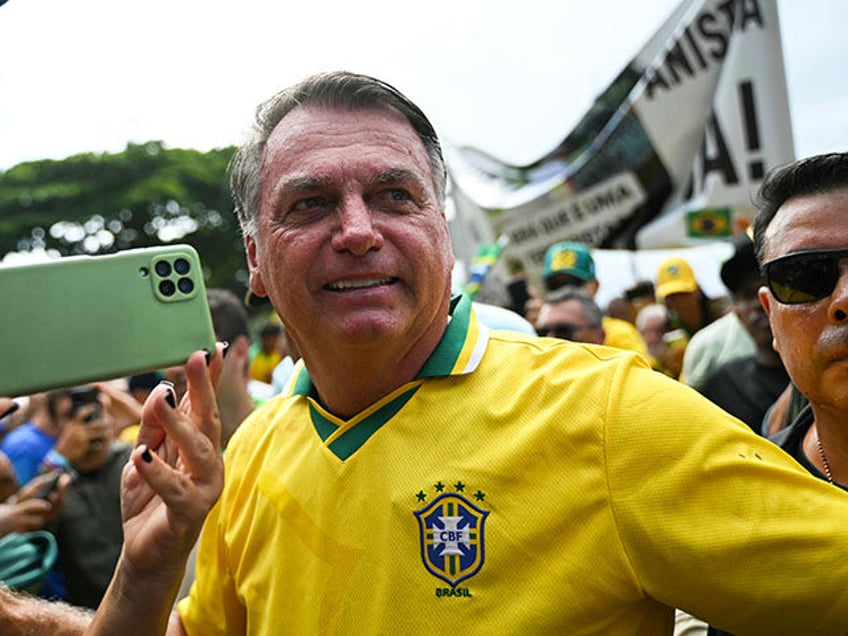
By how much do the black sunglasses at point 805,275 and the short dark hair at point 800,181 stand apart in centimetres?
15

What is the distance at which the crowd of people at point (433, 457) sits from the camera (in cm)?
145

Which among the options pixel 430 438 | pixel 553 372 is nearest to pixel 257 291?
pixel 430 438

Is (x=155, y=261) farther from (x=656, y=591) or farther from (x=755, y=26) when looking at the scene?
(x=755, y=26)

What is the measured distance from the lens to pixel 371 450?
173 centimetres

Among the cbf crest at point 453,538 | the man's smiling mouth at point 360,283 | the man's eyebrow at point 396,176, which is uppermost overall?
the man's eyebrow at point 396,176

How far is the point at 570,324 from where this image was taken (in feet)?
15.9

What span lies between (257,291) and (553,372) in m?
0.77

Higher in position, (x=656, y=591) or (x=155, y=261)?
(x=155, y=261)

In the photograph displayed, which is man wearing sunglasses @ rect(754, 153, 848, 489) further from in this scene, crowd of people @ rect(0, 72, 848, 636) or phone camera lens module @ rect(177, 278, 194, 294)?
phone camera lens module @ rect(177, 278, 194, 294)

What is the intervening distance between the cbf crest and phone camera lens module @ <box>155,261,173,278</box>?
651 mm

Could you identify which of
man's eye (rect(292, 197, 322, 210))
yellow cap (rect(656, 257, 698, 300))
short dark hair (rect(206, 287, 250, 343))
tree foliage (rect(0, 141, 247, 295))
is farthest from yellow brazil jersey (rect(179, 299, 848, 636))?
tree foliage (rect(0, 141, 247, 295))

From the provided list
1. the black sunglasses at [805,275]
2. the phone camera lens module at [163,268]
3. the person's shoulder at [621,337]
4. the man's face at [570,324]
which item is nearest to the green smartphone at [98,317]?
the phone camera lens module at [163,268]

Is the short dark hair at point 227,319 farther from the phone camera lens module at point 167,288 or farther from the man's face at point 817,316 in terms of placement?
the man's face at point 817,316

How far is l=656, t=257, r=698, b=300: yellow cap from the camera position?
21.2 ft
